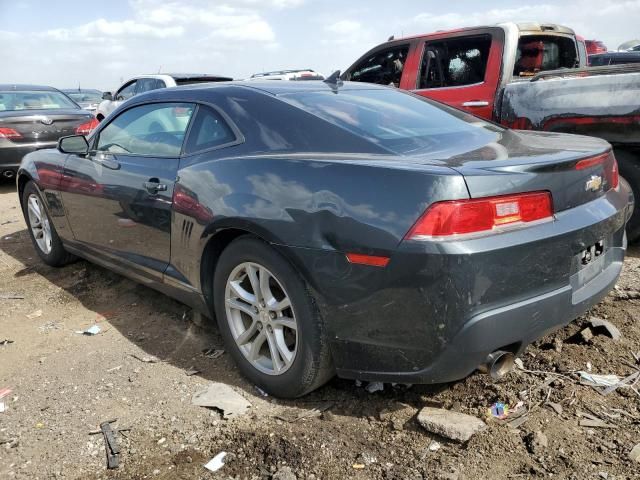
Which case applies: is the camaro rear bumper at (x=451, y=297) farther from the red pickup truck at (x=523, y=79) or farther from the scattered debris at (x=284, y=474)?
the red pickup truck at (x=523, y=79)

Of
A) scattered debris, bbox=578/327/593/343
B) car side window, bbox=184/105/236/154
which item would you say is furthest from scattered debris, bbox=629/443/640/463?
car side window, bbox=184/105/236/154

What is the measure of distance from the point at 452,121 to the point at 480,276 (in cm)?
136

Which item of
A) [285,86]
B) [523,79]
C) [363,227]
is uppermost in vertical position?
[285,86]

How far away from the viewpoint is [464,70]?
19.2 feet

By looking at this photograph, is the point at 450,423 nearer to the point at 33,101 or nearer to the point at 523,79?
the point at 523,79

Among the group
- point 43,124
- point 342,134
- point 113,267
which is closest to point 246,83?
point 342,134

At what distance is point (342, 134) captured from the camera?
8.66 ft

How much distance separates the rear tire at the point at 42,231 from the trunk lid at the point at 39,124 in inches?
159

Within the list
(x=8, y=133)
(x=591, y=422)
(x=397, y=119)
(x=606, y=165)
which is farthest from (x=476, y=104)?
(x=8, y=133)

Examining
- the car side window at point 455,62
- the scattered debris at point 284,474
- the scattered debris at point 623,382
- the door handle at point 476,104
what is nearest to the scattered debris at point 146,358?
the scattered debris at point 284,474

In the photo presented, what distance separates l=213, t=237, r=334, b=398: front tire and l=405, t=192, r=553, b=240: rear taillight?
0.64m

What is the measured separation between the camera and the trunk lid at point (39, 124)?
340 inches

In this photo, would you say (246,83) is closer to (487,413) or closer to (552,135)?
(552,135)

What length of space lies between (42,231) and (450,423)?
4.14 meters
